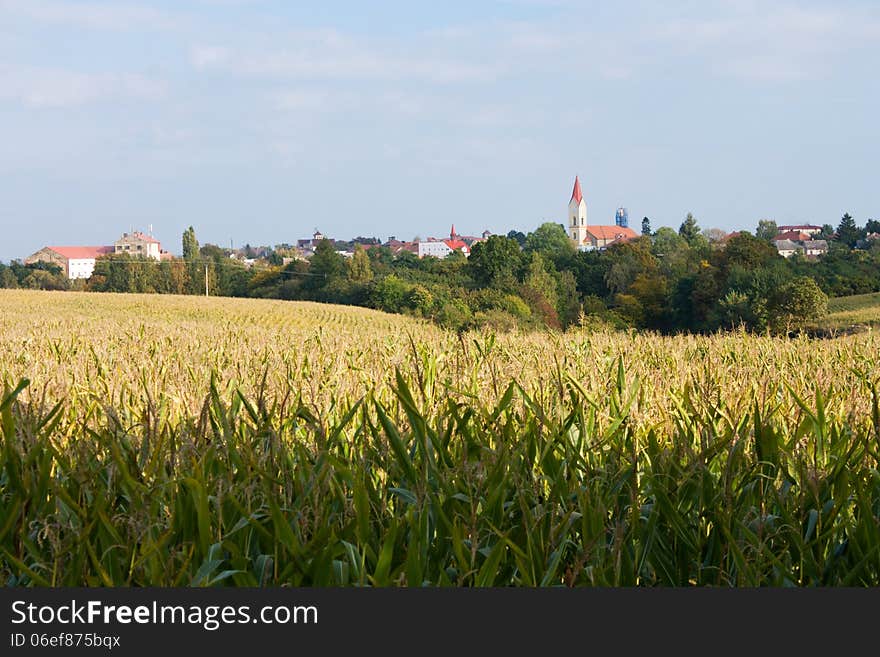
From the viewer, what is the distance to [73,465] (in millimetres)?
2908

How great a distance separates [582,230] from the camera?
168m

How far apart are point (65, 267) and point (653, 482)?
479 ft

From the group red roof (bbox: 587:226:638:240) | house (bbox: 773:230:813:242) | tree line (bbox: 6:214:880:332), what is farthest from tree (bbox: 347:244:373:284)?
red roof (bbox: 587:226:638:240)

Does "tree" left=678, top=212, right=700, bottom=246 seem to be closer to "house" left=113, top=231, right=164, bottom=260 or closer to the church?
the church

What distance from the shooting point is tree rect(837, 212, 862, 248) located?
351 feet

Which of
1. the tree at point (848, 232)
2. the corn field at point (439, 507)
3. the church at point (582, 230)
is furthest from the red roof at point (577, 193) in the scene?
the corn field at point (439, 507)

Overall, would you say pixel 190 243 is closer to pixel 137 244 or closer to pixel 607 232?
pixel 137 244

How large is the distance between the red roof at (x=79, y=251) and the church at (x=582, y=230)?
8398 centimetres

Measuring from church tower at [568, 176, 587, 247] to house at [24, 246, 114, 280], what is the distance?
8372cm

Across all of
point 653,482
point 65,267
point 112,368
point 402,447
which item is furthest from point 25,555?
point 65,267

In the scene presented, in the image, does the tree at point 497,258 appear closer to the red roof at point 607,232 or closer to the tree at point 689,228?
the tree at point 689,228

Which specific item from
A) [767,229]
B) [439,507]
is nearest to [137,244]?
[767,229]

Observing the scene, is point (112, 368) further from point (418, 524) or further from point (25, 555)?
point (418, 524)

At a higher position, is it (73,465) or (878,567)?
(73,465)
